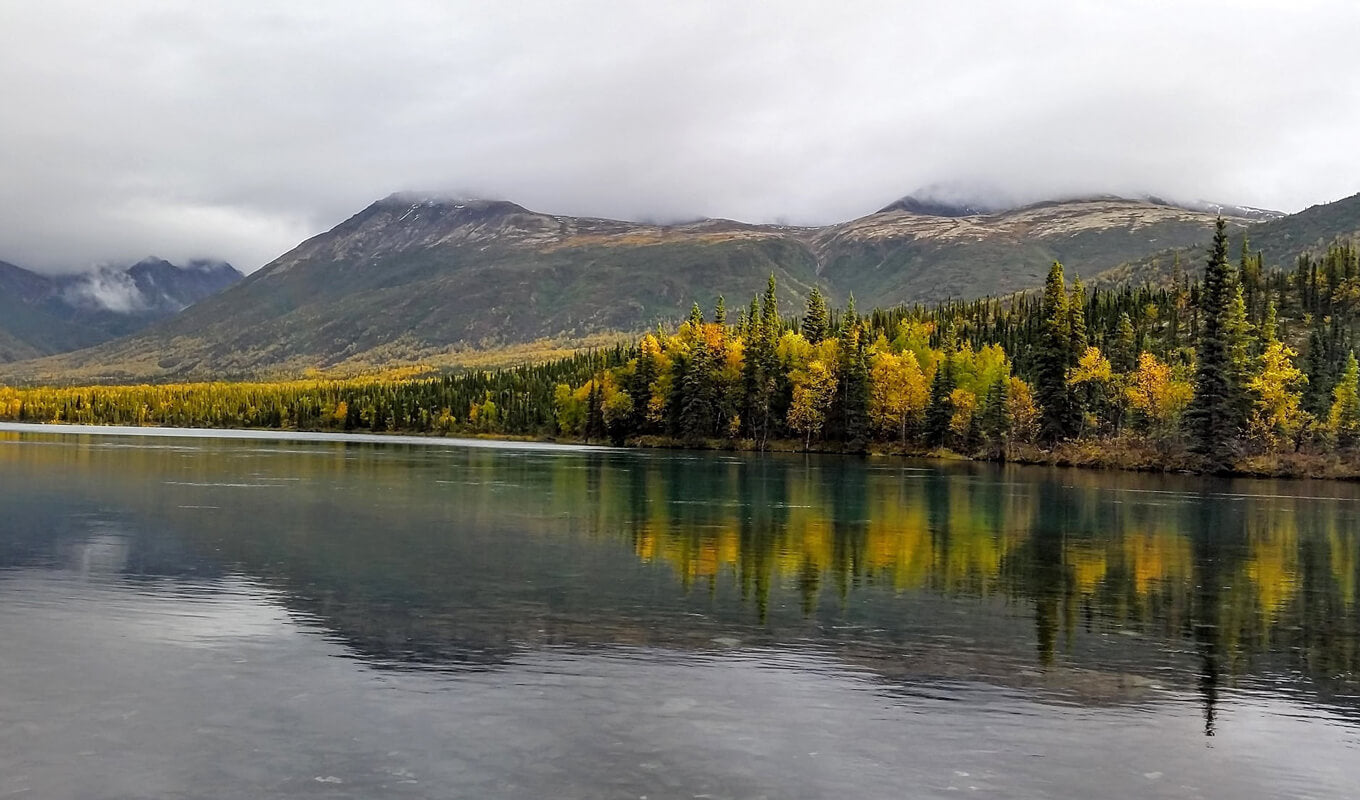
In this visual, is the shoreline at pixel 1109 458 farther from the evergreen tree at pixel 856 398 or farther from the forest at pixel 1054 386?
the evergreen tree at pixel 856 398

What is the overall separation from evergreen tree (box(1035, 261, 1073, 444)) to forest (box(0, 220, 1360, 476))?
195 mm

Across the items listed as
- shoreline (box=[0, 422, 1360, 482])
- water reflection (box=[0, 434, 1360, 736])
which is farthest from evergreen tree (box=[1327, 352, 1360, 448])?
water reflection (box=[0, 434, 1360, 736])

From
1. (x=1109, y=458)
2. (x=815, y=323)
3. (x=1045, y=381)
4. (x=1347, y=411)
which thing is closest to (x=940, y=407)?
(x=1045, y=381)

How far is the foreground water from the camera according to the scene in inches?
619

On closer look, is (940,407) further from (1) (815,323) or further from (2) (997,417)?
(1) (815,323)

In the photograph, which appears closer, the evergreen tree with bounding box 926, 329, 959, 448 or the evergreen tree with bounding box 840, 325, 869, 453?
the evergreen tree with bounding box 926, 329, 959, 448

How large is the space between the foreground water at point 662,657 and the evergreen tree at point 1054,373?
8739 cm

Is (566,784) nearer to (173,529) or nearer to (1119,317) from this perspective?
(173,529)

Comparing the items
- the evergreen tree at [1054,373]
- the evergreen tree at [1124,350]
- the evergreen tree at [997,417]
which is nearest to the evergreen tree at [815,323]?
the evergreen tree at [1054,373]

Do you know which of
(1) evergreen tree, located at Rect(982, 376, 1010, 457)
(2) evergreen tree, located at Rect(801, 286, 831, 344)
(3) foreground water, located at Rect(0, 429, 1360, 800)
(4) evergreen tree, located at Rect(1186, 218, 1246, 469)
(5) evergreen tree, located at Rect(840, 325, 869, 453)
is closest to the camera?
Answer: (3) foreground water, located at Rect(0, 429, 1360, 800)

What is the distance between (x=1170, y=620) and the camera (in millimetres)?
28672

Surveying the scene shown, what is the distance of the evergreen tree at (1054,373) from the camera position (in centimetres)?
13638

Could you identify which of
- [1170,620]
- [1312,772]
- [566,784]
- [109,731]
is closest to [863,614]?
[1170,620]

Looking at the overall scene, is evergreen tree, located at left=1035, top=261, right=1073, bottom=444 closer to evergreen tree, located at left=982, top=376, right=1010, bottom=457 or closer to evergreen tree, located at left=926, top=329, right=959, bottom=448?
evergreen tree, located at left=982, top=376, right=1010, bottom=457
